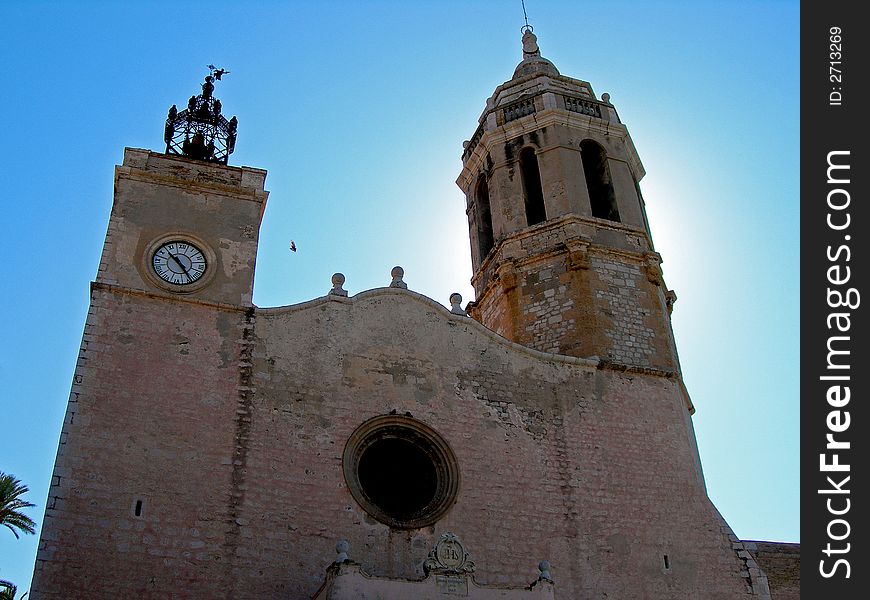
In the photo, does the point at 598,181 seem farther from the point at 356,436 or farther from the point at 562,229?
the point at 356,436

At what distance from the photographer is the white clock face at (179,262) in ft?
41.9

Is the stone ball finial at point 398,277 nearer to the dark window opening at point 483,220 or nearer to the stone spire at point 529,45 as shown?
the dark window opening at point 483,220

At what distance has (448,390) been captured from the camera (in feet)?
42.8

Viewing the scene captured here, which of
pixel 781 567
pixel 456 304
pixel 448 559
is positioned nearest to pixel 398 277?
pixel 456 304

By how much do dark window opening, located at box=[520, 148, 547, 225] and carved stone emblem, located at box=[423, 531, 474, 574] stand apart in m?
8.25

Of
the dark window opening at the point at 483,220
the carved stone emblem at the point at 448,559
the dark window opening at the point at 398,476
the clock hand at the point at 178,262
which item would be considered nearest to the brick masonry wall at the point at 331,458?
the dark window opening at the point at 398,476

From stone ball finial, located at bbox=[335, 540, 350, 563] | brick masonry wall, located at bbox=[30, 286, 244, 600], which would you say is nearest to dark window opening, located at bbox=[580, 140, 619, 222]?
brick masonry wall, located at bbox=[30, 286, 244, 600]

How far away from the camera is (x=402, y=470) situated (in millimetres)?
12859

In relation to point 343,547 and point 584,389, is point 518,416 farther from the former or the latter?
point 343,547

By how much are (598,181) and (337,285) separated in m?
7.05

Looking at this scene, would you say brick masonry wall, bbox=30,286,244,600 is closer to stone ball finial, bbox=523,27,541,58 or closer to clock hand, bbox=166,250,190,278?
clock hand, bbox=166,250,190,278

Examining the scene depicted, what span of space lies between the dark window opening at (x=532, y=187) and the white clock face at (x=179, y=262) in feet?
22.1
